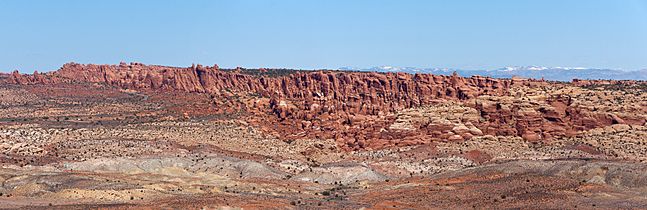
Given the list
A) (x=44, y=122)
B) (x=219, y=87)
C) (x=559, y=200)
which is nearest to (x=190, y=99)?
(x=219, y=87)

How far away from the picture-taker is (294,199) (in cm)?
5762

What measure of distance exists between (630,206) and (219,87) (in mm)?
79362

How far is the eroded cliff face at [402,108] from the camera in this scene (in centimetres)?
8562

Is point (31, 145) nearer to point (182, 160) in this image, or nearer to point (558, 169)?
point (182, 160)

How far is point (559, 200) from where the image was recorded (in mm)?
53188

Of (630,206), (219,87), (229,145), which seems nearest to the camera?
(630,206)

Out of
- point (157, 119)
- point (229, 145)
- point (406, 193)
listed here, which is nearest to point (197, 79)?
point (157, 119)

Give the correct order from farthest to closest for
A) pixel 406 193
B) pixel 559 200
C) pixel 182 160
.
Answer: pixel 182 160, pixel 406 193, pixel 559 200

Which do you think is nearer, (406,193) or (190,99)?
(406,193)

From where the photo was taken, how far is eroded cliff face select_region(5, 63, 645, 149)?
85625 millimetres

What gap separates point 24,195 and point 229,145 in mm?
31217

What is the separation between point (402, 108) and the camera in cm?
9488

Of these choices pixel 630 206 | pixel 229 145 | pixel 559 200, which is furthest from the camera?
pixel 229 145

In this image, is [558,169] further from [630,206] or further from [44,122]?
[44,122]
